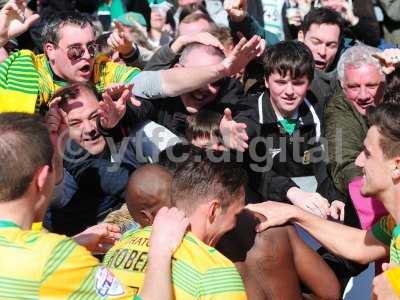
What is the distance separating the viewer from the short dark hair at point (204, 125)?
5152 millimetres

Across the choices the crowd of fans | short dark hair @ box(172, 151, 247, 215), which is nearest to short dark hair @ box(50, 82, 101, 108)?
the crowd of fans

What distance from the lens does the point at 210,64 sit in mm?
5562

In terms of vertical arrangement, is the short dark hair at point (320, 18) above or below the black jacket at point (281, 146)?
above

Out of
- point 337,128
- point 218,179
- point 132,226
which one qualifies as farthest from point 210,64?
point 218,179

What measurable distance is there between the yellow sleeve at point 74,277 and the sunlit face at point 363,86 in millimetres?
2950

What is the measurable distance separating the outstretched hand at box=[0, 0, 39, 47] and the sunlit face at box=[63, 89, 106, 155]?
633mm

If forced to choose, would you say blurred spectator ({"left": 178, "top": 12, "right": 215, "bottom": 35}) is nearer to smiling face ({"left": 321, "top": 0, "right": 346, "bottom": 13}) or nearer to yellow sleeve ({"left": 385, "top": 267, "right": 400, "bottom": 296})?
smiling face ({"left": 321, "top": 0, "right": 346, "bottom": 13})

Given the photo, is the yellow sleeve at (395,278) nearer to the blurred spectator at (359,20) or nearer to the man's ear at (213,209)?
the man's ear at (213,209)

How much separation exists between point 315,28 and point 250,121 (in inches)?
67.6

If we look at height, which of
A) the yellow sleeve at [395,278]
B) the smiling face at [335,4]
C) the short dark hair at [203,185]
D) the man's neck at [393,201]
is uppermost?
the short dark hair at [203,185]

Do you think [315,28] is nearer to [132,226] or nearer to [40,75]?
[40,75]

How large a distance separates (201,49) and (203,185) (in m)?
2.36

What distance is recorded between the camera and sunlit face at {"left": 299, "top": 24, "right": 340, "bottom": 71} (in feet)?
22.2

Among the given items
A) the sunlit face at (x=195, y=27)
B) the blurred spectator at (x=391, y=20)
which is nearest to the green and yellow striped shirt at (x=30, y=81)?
the sunlit face at (x=195, y=27)
